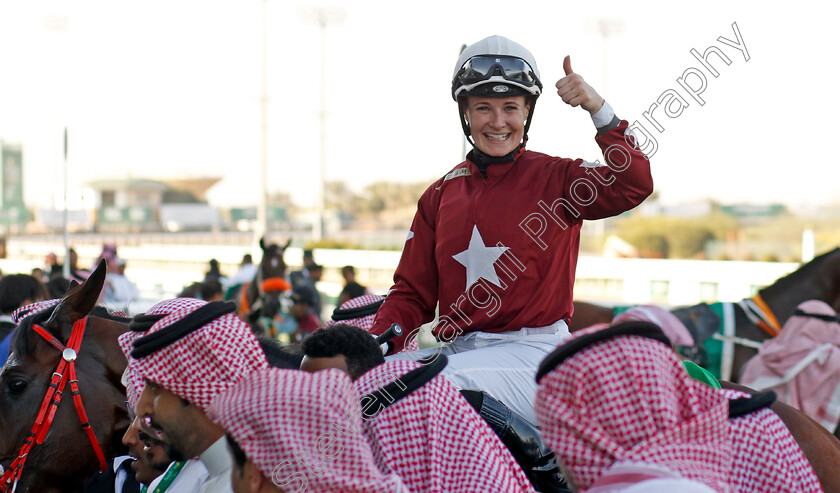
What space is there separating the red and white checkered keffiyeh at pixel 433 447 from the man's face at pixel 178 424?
0.48 meters

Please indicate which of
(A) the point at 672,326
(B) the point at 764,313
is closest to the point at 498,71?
(A) the point at 672,326

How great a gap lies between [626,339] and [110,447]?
88.7 inches

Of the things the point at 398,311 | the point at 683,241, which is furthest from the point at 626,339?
the point at 683,241

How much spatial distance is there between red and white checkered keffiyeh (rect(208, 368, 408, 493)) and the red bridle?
5.57 feet

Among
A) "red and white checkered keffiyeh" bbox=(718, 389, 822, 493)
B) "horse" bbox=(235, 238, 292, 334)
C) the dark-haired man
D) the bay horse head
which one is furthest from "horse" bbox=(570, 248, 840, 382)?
the bay horse head

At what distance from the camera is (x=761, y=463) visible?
1.83 m

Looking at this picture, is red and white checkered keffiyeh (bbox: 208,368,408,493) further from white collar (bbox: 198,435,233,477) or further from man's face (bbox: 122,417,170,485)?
man's face (bbox: 122,417,170,485)

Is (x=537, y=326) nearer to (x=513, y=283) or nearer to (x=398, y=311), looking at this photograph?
(x=513, y=283)

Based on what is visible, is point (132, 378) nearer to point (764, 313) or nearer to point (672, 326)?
point (672, 326)

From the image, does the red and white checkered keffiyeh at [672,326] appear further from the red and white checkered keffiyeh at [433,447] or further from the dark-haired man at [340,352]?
the red and white checkered keffiyeh at [433,447]

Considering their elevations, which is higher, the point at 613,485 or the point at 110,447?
the point at 613,485

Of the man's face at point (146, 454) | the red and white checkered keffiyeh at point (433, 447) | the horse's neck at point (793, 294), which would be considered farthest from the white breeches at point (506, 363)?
the horse's neck at point (793, 294)

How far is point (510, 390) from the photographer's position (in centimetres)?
249

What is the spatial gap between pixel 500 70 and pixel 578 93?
35 cm
